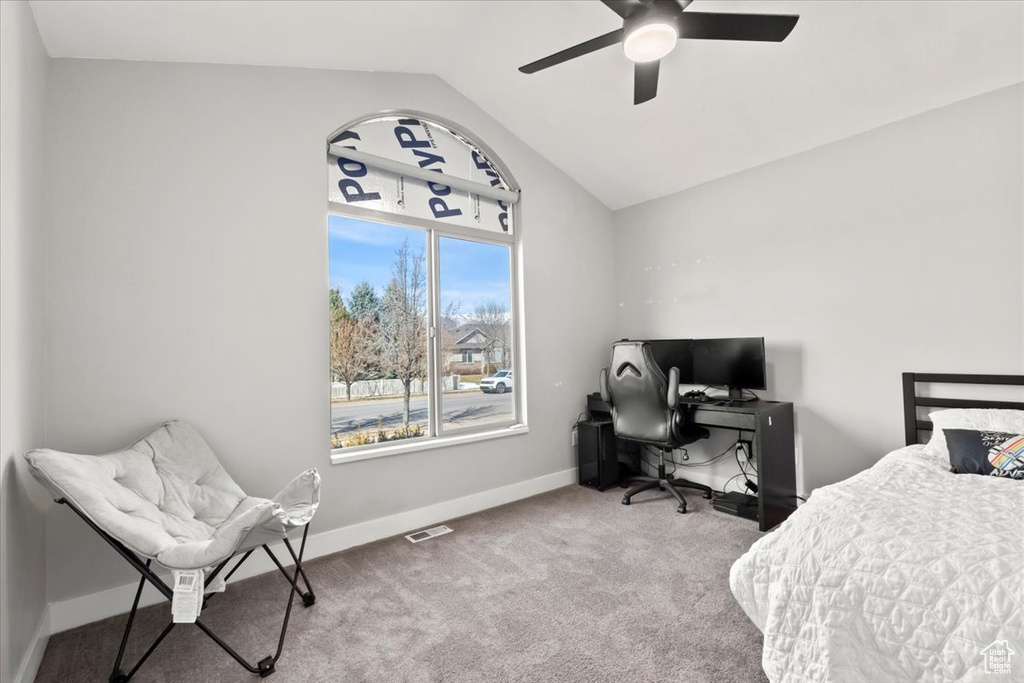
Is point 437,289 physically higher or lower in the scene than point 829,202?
lower

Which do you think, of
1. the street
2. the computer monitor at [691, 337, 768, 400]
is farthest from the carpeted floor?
the computer monitor at [691, 337, 768, 400]

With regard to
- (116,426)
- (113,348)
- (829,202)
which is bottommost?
(116,426)

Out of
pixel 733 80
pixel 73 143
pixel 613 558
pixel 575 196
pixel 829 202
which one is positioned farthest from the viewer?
pixel 575 196

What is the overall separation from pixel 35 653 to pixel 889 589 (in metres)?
2.86

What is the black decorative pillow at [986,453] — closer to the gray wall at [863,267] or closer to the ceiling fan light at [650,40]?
the gray wall at [863,267]

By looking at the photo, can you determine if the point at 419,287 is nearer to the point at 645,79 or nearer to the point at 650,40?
the point at 645,79

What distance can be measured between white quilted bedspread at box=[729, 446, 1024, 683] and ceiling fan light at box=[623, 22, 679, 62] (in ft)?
6.31

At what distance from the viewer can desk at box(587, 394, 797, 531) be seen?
3.03 metres

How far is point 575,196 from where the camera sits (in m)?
4.27

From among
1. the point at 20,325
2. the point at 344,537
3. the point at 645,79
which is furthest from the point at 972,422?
the point at 20,325

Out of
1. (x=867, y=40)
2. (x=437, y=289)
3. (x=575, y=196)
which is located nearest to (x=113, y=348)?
(x=437, y=289)

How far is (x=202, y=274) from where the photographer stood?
244 cm

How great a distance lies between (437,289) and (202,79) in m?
1.74

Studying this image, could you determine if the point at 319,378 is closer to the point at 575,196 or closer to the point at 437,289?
the point at 437,289
